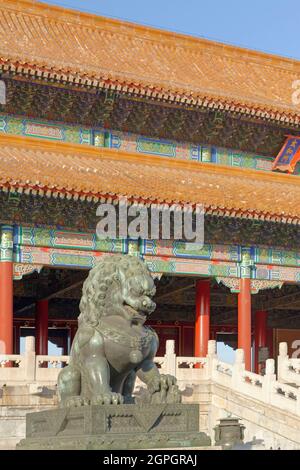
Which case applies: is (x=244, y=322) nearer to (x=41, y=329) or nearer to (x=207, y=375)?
(x=207, y=375)

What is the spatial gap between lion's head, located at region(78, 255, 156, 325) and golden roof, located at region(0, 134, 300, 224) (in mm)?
8974

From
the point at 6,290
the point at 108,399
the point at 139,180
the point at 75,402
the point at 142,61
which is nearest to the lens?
the point at 108,399

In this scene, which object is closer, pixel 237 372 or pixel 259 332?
pixel 237 372

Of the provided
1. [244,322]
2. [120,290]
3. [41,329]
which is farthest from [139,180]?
[120,290]

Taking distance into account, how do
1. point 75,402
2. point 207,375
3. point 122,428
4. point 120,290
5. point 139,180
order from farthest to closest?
point 139,180
point 207,375
point 120,290
point 75,402
point 122,428

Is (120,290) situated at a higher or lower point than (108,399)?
higher

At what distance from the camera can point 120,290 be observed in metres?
8.94

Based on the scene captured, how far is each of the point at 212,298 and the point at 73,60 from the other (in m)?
8.50

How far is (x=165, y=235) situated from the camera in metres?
20.1

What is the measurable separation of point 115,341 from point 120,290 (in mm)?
494

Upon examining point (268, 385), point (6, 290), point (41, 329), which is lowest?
point (268, 385)

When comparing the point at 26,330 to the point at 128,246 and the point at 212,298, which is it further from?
the point at 128,246

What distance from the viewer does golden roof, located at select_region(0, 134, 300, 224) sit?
18.5 meters

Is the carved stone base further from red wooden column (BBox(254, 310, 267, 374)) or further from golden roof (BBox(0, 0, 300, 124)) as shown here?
red wooden column (BBox(254, 310, 267, 374))
